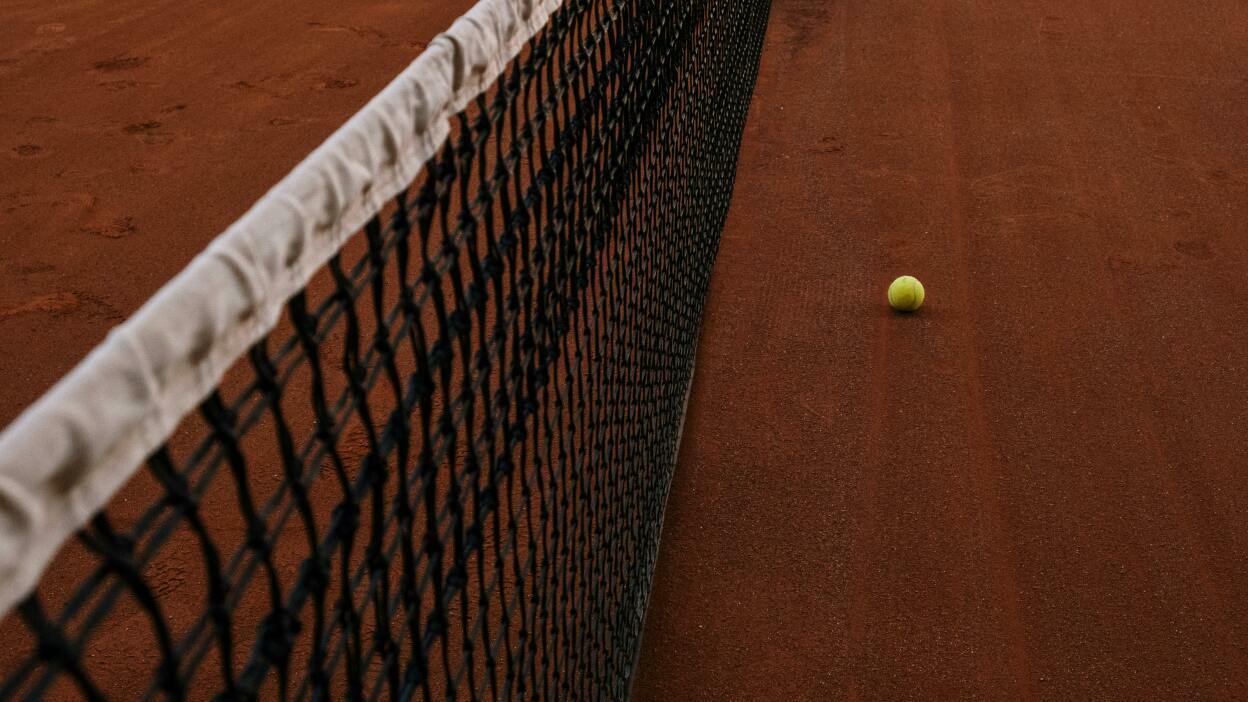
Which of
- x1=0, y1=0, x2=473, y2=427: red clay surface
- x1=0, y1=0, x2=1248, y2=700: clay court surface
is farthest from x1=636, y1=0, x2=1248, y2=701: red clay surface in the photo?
x1=0, y1=0, x2=473, y2=427: red clay surface

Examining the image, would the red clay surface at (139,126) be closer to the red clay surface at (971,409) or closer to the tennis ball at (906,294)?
the red clay surface at (971,409)

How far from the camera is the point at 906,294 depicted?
13.1 feet

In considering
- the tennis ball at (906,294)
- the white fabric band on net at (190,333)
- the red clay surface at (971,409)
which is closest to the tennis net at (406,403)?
the white fabric band on net at (190,333)

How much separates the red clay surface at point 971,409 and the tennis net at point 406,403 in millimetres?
277

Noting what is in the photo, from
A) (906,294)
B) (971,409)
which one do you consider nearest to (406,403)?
(971,409)

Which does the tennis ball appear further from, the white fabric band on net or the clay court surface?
the white fabric band on net

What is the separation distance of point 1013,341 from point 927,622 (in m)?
1.42

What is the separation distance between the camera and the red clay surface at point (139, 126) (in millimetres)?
4176

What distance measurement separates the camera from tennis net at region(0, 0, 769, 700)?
72cm

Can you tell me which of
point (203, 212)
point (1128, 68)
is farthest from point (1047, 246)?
point (203, 212)

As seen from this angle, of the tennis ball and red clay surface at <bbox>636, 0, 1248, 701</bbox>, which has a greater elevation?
the tennis ball

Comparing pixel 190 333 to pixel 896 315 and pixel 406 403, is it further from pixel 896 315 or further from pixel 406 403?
pixel 896 315

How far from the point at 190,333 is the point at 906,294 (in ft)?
11.4

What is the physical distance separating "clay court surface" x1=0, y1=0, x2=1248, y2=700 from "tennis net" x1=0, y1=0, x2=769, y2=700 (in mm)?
329
